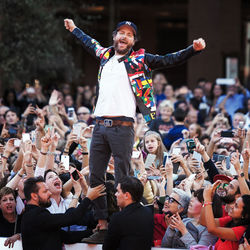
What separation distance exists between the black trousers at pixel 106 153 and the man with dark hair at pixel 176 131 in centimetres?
363

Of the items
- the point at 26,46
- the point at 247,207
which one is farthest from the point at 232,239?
the point at 26,46

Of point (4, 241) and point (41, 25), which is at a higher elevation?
point (41, 25)

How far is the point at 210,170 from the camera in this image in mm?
7770

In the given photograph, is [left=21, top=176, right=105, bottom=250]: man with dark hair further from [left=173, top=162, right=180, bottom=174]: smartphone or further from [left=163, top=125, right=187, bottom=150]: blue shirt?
[left=163, top=125, right=187, bottom=150]: blue shirt

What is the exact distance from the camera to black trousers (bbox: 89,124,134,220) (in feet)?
22.0

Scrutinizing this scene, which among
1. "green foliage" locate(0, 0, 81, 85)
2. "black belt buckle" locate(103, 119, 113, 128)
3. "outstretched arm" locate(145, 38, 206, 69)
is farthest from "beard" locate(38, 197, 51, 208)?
"green foliage" locate(0, 0, 81, 85)

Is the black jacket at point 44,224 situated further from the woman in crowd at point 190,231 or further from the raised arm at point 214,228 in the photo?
the raised arm at point 214,228

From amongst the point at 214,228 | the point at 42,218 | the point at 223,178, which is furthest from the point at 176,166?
the point at 42,218

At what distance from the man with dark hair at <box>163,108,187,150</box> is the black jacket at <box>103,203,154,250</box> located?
4.16m

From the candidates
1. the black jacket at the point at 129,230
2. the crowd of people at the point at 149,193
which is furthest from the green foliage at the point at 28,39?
the black jacket at the point at 129,230

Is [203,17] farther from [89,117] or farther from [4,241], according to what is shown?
[4,241]

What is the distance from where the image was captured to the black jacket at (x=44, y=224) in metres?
6.59

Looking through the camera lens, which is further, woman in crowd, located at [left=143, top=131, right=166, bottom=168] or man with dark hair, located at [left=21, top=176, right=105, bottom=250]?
woman in crowd, located at [left=143, top=131, right=166, bottom=168]

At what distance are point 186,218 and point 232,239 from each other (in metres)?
0.92
